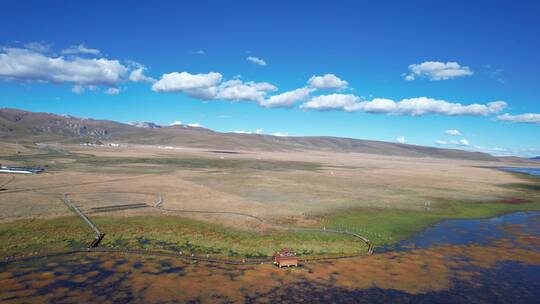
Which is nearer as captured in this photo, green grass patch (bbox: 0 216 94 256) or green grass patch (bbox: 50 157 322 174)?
green grass patch (bbox: 0 216 94 256)

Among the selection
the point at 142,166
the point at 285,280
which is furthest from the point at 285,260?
the point at 142,166

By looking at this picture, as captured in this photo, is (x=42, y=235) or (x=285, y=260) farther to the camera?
(x=42, y=235)

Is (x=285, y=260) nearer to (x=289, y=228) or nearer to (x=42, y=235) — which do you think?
(x=289, y=228)

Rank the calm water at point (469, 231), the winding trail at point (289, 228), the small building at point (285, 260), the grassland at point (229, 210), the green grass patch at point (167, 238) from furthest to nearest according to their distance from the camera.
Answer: the calm water at point (469, 231)
the winding trail at point (289, 228)
the grassland at point (229, 210)
the green grass patch at point (167, 238)
the small building at point (285, 260)

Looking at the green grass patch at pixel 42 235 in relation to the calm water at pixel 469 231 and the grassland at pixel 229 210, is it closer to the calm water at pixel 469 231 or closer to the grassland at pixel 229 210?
the grassland at pixel 229 210

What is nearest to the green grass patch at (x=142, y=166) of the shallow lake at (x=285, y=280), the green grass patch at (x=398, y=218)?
the green grass patch at (x=398, y=218)

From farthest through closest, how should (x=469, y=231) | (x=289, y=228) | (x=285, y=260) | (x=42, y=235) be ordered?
(x=469, y=231)
(x=289, y=228)
(x=42, y=235)
(x=285, y=260)

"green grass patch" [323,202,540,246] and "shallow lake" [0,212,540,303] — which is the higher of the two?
"green grass patch" [323,202,540,246]

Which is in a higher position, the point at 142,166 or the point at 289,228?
the point at 142,166

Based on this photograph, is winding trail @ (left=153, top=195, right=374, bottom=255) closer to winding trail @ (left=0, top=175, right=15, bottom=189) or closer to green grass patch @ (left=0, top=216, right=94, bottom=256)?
green grass patch @ (left=0, top=216, right=94, bottom=256)

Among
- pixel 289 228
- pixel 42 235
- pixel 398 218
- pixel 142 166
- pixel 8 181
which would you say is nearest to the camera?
pixel 42 235

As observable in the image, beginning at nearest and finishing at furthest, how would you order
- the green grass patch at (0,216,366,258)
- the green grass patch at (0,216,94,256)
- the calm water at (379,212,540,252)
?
the green grass patch at (0,216,94,256) → the green grass patch at (0,216,366,258) → the calm water at (379,212,540,252)

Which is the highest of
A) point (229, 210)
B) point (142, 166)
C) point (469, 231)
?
point (469, 231)

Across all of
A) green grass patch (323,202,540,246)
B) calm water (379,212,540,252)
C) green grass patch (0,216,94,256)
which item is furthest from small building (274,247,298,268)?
green grass patch (0,216,94,256)
